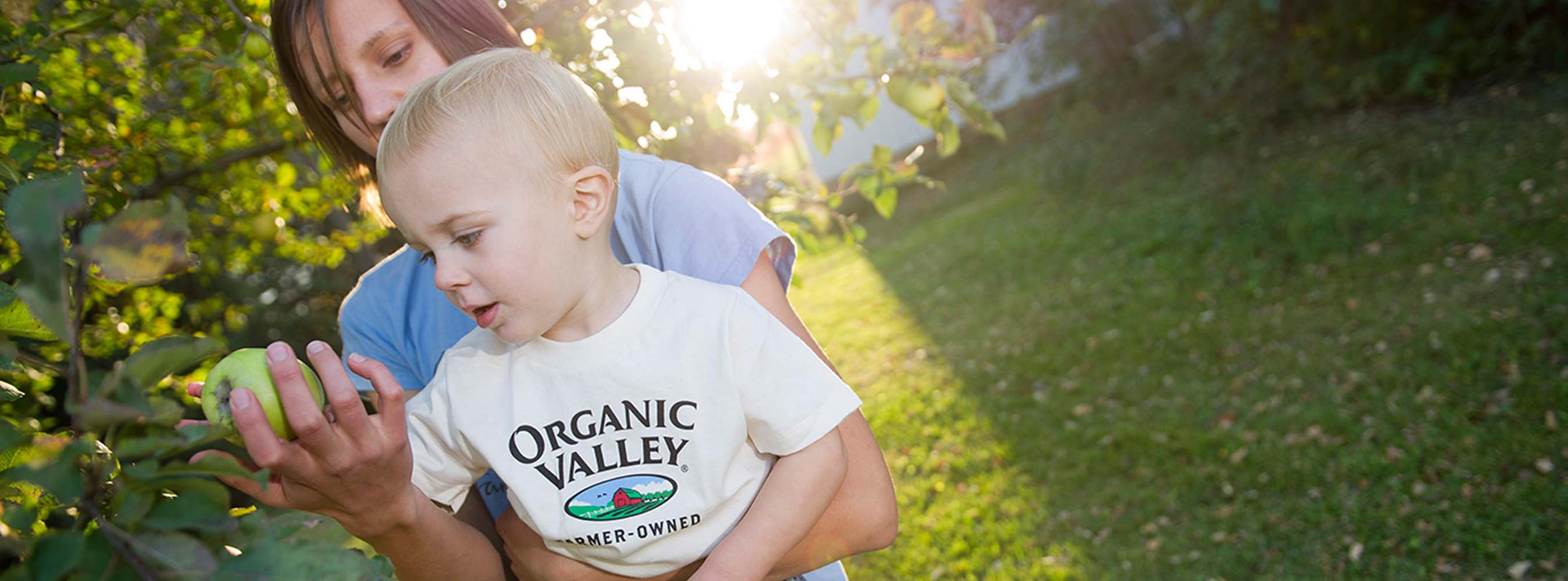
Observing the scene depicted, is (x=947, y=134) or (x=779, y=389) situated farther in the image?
(x=947, y=134)

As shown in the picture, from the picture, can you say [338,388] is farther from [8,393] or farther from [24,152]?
[24,152]

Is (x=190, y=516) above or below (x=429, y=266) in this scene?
above

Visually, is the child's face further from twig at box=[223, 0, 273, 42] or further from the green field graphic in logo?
twig at box=[223, 0, 273, 42]

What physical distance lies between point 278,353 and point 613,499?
0.48 m

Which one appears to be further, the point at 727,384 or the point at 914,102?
the point at 914,102

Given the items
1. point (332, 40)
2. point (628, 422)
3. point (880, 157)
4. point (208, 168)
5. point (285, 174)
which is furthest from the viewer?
point (285, 174)

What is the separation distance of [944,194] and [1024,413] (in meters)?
6.75

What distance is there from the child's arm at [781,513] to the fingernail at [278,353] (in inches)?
22.7

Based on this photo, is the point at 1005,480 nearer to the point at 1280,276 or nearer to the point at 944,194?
the point at 1280,276

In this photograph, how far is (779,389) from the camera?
137 cm

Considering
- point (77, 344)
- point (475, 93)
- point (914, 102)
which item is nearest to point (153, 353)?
point (77, 344)

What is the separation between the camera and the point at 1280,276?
20.3 ft

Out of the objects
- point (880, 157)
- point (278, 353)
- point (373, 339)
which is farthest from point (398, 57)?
point (880, 157)

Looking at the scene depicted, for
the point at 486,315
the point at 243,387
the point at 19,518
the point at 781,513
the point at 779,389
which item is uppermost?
the point at 19,518
